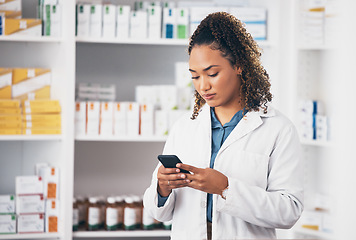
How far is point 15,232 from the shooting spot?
2.77 meters

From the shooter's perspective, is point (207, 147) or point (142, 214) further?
point (142, 214)

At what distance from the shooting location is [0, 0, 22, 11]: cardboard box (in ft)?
9.07

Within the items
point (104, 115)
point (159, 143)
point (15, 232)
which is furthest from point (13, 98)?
point (159, 143)

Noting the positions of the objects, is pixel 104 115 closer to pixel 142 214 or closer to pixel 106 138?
pixel 106 138

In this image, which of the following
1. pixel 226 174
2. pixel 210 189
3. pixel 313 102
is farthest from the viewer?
pixel 313 102

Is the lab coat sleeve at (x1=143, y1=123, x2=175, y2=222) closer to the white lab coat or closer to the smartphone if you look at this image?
the white lab coat

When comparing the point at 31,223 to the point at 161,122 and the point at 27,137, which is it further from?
the point at 161,122

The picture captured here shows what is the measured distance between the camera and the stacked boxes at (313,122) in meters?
→ 2.63

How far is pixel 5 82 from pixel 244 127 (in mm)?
1748

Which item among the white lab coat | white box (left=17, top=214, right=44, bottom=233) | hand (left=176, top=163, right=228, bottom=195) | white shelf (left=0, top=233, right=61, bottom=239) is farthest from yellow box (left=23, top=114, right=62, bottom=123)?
hand (left=176, top=163, right=228, bottom=195)

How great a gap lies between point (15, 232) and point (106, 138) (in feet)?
2.55

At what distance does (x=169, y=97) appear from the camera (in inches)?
112

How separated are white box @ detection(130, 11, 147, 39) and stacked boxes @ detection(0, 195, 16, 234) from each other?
1.23 metres

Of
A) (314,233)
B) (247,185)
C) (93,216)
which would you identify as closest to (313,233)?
(314,233)
